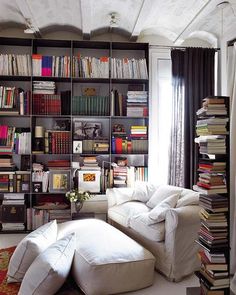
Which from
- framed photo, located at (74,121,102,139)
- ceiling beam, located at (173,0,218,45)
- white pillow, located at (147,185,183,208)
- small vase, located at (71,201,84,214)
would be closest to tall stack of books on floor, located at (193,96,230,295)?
white pillow, located at (147,185,183,208)

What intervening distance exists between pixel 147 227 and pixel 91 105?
2.03 metres

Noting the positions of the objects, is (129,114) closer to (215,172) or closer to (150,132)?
(150,132)

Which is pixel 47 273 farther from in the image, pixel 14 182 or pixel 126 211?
pixel 14 182

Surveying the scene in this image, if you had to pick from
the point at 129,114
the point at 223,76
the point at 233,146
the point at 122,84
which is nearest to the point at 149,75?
the point at 122,84

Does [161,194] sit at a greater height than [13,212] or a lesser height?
greater

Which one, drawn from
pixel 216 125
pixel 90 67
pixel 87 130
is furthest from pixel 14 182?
pixel 216 125

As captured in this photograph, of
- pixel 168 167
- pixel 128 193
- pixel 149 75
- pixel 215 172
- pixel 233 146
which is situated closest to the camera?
pixel 215 172

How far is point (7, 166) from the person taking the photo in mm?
4180

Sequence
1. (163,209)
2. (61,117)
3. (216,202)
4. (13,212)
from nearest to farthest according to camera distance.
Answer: (216,202) → (163,209) → (13,212) → (61,117)

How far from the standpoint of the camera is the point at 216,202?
222cm

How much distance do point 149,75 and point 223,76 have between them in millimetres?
1056

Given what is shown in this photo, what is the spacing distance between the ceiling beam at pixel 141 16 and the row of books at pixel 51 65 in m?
1.00

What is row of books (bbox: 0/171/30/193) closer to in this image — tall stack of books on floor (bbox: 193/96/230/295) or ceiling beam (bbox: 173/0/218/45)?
tall stack of books on floor (bbox: 193/96/230/295)

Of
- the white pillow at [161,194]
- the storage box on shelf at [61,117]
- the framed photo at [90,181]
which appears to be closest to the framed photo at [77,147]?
the storage box on shelf at [61,117]
